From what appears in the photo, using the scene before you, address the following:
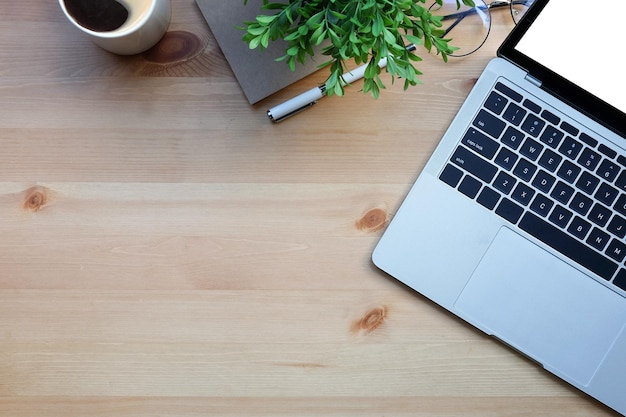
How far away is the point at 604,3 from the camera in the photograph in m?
0.58

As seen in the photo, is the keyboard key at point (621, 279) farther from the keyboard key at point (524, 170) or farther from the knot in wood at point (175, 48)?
the knot in wood at point (175, 48)

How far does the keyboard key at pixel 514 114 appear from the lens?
63cm

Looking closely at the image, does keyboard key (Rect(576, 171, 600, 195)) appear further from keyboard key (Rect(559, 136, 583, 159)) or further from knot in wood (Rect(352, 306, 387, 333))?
knot in wood (Rect(352, 306, 387, 333))

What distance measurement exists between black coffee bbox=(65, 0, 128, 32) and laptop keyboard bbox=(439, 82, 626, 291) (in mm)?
370

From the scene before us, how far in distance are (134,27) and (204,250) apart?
24 cm

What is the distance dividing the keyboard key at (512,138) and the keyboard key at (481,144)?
1cm

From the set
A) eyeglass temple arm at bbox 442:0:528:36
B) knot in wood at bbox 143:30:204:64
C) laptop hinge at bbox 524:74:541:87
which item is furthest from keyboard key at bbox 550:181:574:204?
knot in wood at bbox 143:30:204:64

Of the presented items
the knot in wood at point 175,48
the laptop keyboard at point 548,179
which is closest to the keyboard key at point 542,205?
the laptop keyboard at point 548,179

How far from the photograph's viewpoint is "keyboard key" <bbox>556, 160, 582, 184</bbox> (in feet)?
2.03

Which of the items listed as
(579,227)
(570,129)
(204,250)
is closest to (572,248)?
(579,227)

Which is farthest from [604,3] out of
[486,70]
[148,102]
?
[148,102]

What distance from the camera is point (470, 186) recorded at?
62 centimetres

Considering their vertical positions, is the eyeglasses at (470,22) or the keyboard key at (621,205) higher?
the eyeglasses at (470,22)

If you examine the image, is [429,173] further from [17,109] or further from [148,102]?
[17,109]
